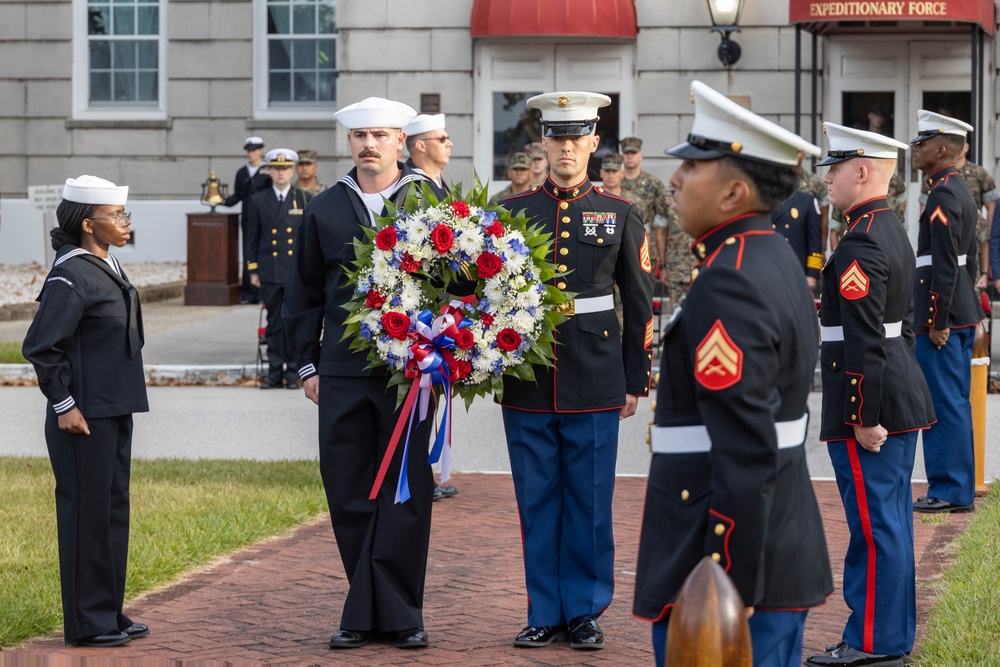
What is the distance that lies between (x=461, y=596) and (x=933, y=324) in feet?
10.3

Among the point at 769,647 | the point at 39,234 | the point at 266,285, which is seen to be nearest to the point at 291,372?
the point at 266,285

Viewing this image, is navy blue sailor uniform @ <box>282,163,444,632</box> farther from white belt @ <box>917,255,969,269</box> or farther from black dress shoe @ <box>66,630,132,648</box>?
white belt @ <box>917,255,969,269</box>

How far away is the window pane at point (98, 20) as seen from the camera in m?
25.0

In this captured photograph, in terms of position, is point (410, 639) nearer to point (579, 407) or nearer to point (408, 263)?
point (579, 407)

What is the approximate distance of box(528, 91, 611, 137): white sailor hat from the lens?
616 centimetres

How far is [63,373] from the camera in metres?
5.82

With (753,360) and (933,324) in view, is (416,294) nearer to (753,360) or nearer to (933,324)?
(753,360)

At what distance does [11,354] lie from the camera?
14.7m

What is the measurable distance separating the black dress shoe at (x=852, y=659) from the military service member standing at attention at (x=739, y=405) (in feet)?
5.82

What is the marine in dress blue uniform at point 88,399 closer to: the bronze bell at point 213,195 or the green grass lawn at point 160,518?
the green grass lawn at point 160,518

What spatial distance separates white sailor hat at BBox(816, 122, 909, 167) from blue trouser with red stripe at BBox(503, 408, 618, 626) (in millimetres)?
1373

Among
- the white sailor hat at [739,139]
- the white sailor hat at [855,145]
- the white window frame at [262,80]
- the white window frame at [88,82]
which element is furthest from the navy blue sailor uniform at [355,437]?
the white window frame at [88,82]

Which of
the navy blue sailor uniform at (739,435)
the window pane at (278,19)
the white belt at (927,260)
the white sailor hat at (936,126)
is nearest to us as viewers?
the navy blue sailor uniform at (739,435)

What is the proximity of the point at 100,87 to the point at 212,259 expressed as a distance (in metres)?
6.40
